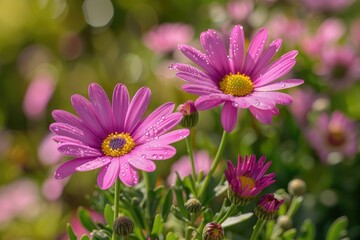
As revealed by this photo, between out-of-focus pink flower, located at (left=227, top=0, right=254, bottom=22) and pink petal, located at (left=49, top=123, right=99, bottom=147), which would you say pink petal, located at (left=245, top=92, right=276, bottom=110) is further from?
out-of-focus pink flower, located at (left=227, top=0, right=254, bottom=22)

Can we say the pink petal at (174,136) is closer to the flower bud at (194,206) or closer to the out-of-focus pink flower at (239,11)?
the flower bud at (194,206)

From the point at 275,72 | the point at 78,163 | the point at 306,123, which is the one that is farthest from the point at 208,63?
the point at 306,123

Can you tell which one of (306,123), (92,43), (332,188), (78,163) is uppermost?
(92,43)

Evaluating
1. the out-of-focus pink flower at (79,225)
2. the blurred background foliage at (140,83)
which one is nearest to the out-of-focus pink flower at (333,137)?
the blurred background foliage at (140,83)

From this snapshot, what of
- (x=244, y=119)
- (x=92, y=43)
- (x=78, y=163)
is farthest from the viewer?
(x=92, y=43)

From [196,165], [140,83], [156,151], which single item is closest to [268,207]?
[156,151]

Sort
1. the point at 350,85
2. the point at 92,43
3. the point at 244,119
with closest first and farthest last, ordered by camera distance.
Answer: the point at 244,119 → the point at 350,85 → the point at 92,43

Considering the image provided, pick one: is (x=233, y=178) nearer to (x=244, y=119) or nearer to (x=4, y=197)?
(x=244, y=119)

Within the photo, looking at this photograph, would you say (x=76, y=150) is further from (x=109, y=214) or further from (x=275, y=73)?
(x=275, y=73)
